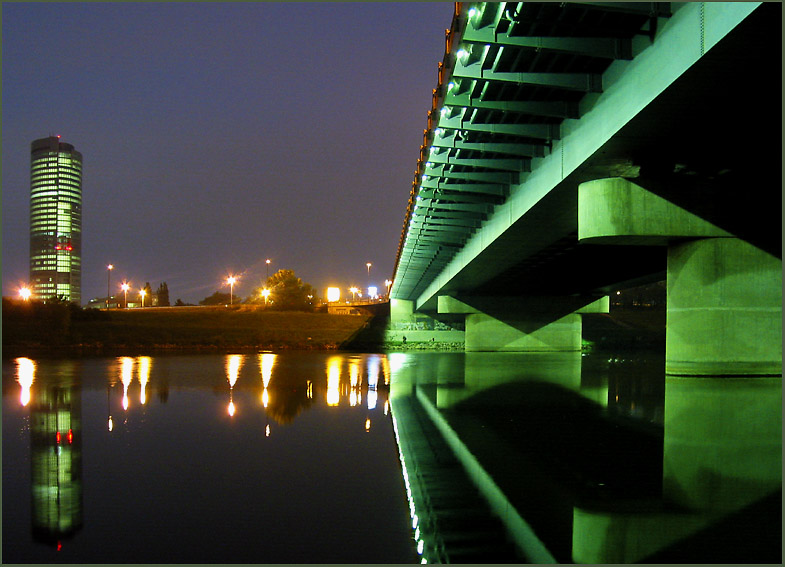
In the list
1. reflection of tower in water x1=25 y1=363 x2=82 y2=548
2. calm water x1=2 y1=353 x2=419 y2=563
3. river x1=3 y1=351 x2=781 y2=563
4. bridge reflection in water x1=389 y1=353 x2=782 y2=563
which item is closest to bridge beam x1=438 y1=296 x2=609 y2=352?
river x1=3 y1=351 x2=781 y2=563

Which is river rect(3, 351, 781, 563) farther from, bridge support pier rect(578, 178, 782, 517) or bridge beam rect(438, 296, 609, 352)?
bridge beam rect(438, 296, 609, 352)

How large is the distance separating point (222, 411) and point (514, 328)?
3906cm

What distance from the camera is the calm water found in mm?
6113

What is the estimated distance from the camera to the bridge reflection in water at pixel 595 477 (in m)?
6.11

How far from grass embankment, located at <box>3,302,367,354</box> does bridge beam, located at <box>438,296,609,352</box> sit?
12038 mm

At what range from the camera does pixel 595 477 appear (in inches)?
345

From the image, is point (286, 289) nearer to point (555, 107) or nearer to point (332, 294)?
point (332, 294)

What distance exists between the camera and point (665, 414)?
14922 mm

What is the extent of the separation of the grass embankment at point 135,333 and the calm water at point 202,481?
1526 inches

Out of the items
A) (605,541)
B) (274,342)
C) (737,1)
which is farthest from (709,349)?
(274,342)

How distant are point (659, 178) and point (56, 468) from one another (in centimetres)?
1746

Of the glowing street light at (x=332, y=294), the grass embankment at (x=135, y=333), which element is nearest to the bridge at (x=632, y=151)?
the grass embankment at (x=135, y=333)

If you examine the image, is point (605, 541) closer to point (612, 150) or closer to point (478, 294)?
point (612, 150)

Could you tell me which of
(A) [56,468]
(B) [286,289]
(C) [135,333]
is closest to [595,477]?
(A) [56,468]
